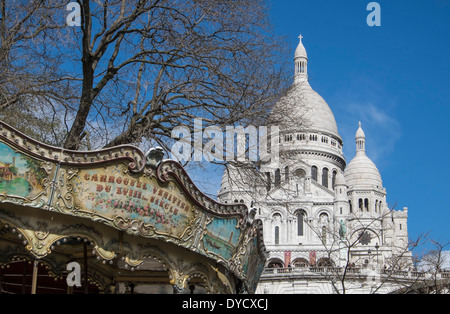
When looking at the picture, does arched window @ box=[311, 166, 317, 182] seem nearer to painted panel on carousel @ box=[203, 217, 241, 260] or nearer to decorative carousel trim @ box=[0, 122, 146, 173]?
painted panel on carousel @ box=[203, 217, 241, 260]

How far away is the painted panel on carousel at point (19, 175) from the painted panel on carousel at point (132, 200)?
0.64m

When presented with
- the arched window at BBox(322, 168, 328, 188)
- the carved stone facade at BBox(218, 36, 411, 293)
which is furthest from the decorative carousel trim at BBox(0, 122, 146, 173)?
the arched window at BBox(322, 168, 328, 188)

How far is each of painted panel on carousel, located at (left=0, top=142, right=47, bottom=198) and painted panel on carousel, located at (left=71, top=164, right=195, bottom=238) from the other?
636 millimetres

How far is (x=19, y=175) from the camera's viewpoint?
35.4 ft

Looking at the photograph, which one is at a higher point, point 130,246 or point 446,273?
point 446,273

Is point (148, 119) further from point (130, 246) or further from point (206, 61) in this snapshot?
point (130, 246)

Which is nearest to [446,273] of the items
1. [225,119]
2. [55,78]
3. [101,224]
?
[225,119]

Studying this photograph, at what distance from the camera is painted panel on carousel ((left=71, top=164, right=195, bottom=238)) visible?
1152 cm

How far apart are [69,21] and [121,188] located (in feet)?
19.3

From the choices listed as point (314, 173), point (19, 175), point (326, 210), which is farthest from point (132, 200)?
point (314, 173)

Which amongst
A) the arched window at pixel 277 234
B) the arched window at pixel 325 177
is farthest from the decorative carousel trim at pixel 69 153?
the arched window at pixel 325 177

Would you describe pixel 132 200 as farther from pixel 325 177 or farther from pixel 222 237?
pixel 325 177

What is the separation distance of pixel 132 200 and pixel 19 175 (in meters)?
2.03

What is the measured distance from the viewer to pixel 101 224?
39.3 feet
